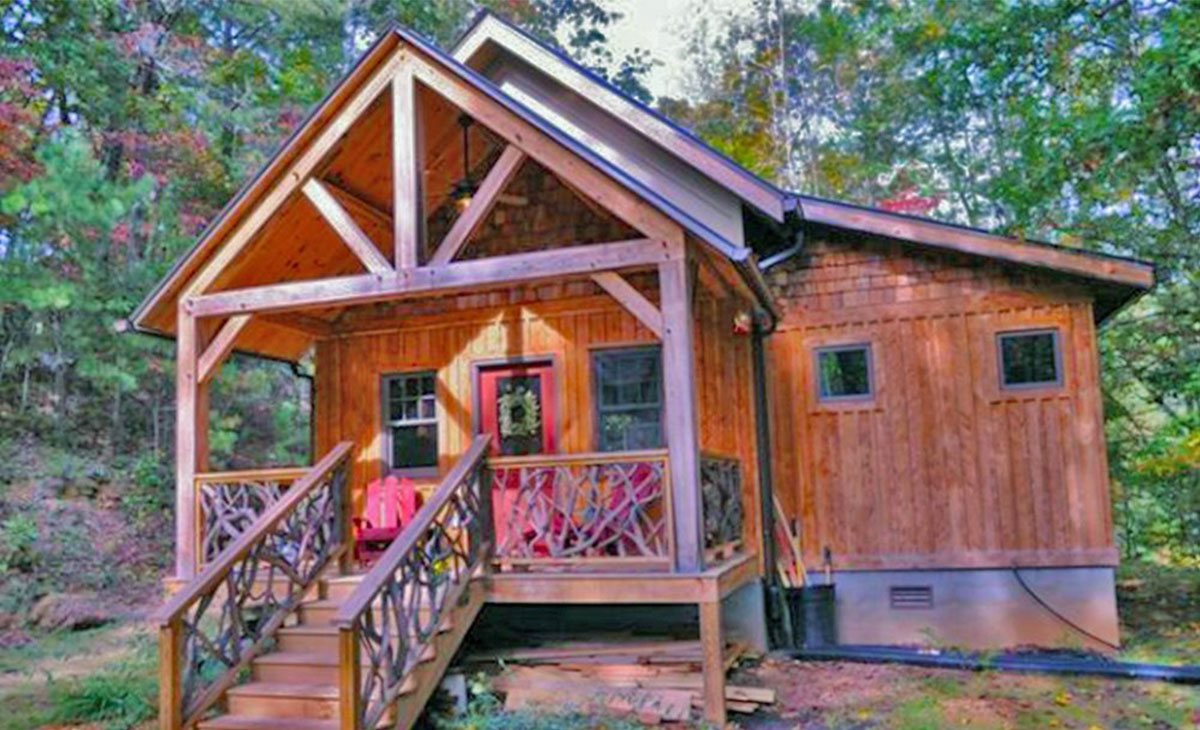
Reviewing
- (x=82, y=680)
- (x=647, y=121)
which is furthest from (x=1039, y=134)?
(x=82, y=680)

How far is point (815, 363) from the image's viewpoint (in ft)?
29.0

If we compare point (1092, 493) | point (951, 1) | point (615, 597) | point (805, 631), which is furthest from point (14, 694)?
point (951, 1)

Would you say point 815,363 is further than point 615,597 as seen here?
Yes

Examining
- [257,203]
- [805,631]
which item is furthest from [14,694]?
[805,631]

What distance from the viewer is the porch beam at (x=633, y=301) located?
→ 20.9ft

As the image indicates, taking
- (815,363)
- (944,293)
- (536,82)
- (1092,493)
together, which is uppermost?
(536,82)

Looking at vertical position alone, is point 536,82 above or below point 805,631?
above

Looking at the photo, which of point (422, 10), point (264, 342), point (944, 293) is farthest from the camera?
point (422, 10)

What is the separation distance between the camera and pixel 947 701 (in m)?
6.43

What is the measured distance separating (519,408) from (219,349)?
9.87 feet

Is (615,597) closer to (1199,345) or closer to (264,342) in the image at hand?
(264,342)

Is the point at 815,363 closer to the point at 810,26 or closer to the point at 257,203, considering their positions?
the point at 257,203

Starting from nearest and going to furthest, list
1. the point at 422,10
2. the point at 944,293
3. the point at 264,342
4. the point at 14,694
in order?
the point at 14,694 → the point at 944,293 → the point at 264,342 → the point at 422,10

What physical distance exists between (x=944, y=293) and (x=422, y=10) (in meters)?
14.7
